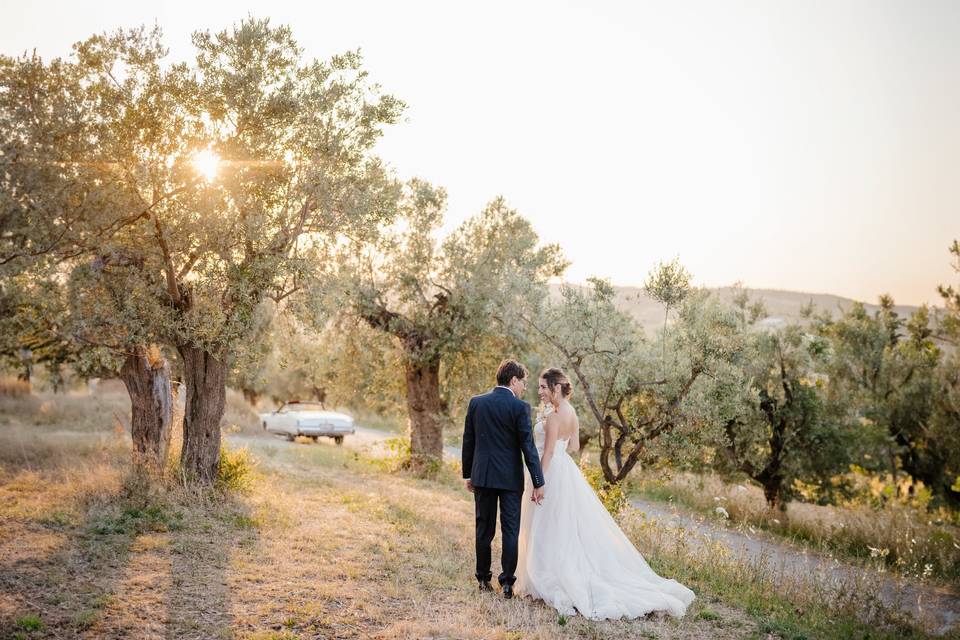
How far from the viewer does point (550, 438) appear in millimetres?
8125

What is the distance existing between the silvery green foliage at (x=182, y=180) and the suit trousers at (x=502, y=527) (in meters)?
5.31

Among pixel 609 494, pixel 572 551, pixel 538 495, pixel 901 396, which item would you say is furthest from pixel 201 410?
pixel 901 396

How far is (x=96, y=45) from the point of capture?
10.3m

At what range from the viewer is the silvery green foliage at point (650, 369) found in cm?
1165

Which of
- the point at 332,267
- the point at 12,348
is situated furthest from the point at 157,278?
the point at 12,348

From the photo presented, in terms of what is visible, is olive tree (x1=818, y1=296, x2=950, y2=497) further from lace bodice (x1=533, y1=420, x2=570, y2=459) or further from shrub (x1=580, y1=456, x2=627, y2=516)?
lace bodice (x1=533, y1=420, x2=570, y2=459)

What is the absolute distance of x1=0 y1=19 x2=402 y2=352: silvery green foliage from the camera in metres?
9.99

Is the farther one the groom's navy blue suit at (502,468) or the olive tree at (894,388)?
the olive tree at (894,388)

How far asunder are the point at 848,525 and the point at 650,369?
8.18 m

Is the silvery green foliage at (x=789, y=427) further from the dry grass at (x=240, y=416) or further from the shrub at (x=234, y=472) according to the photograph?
the dry grass at (x=240, y=416)

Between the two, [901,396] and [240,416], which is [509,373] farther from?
[240,416]

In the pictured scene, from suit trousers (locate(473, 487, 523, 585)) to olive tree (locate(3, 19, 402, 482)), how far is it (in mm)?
5324

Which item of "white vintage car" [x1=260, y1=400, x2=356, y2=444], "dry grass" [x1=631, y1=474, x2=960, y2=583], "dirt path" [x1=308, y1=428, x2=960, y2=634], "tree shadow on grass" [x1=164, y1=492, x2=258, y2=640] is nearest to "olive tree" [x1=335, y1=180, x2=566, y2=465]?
"dry grass" [x1=631, y1=474, x2=960, y2=583]

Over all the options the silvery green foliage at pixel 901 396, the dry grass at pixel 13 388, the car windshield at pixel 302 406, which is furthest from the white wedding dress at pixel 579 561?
the dry grass at pixel 13 388
